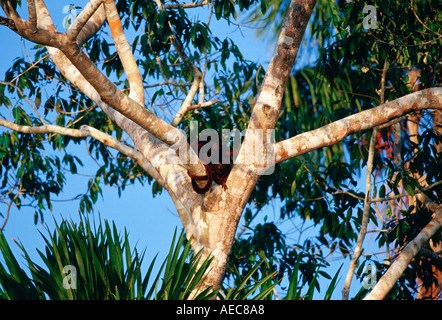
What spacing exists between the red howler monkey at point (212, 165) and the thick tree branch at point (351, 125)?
37 centimetres

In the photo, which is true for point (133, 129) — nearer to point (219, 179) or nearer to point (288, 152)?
point (219, 179)

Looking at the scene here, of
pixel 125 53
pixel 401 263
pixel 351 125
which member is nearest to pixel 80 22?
pixel 125 53

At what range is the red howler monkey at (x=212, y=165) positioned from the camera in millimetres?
3479

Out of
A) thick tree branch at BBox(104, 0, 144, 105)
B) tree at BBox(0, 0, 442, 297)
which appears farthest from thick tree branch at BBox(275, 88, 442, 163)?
thick tree branch at BBox(104, 0, 144, 105)

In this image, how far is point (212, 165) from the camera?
354cm

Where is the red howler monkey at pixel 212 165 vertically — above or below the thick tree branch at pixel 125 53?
below

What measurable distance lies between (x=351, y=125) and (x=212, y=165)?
0.99 m

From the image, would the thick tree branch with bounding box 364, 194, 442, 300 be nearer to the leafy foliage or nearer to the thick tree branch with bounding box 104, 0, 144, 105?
the leafy foliage

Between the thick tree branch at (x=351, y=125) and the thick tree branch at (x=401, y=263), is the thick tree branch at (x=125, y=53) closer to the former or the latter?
the thick tree branch at (x=351, y=125)

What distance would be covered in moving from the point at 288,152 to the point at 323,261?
2.22 metres

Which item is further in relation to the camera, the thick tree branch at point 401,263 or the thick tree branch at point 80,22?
the thick tree branch at point 401,263

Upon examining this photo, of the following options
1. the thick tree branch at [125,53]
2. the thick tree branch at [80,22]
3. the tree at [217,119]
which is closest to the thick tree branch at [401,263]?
the tree at [217,119]

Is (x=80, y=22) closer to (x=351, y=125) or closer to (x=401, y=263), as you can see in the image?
(x=351, y=125)

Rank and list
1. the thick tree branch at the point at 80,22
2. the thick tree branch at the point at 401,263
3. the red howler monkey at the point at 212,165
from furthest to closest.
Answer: the red howler monkey at the point at 212,165
the thick tree branch at the point at 401,263
the thick tree branch at the point at 80,22
